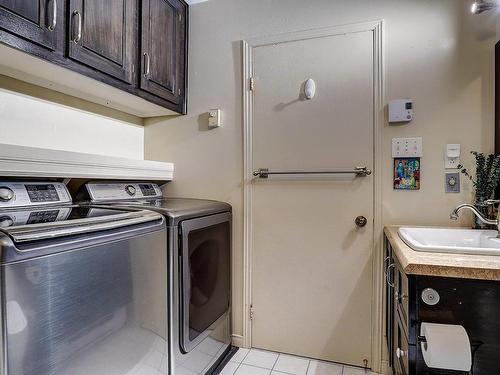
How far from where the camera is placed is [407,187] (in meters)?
1.66

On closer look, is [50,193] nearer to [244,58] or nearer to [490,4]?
[244,58]

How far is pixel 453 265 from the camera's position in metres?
0.86

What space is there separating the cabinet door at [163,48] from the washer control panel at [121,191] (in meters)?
0.61

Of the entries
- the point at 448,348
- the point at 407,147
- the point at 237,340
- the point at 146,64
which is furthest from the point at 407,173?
the point at 146,64

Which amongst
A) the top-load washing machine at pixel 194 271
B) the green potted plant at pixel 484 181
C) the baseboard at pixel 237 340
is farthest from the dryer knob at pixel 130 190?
the green potted plant at pixel 484 181

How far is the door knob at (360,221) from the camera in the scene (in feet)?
5.71

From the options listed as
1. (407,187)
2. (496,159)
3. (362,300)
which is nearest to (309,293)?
(362,300)

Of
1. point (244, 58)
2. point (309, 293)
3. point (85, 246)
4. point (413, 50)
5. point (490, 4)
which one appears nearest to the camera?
point (85, 246)

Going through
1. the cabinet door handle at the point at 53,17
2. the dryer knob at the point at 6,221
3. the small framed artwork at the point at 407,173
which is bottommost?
the dryer knob at the point at 6,221

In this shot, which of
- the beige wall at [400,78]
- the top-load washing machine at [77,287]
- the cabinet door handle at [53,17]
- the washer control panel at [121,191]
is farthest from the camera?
the washer control panel at [121,191]

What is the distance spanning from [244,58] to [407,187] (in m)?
1.31

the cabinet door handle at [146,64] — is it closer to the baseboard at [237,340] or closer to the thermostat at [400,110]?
the thermostat at [400,110]

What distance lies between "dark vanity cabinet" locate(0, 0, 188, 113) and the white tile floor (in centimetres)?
170

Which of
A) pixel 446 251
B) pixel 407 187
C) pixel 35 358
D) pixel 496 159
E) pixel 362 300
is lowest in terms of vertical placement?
pixel 362 300
